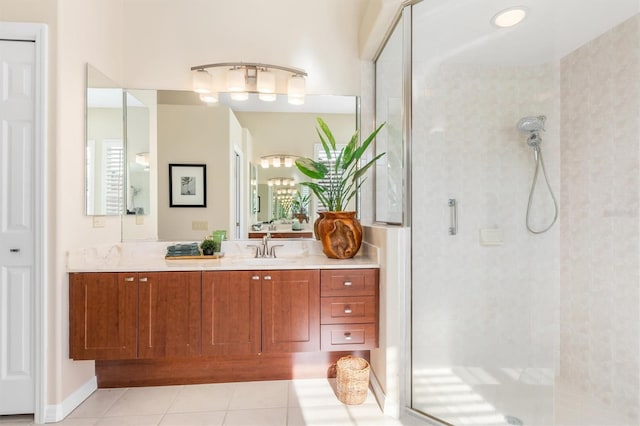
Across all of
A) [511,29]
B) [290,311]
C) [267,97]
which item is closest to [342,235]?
[290,311]

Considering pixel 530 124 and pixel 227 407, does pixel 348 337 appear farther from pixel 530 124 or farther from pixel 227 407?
pixel 530 124

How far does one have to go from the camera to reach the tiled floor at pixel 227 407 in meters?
1.88

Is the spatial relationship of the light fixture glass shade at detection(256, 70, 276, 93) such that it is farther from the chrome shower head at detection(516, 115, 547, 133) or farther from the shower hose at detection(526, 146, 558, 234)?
the shower hose at detection(526, 146, 558, 234)

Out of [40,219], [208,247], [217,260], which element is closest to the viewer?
[40,219]

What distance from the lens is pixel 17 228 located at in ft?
6.03

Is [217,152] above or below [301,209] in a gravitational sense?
above

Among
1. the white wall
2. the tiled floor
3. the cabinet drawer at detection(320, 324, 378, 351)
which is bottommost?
the tiled floor

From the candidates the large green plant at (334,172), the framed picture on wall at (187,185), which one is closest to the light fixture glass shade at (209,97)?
the framed picture on wall at (187,185)

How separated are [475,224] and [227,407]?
6.32 feet

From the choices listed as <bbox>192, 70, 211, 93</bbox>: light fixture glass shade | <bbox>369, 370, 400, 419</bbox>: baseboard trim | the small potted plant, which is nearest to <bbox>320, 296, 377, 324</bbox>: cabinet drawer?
<bbox>369, 370, 400, 419</bbox>: baseboard trim

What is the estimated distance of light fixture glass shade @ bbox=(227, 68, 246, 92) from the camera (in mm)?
2518

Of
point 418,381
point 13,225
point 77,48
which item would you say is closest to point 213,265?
point 13,225

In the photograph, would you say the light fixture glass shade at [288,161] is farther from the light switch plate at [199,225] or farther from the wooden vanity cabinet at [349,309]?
the wooden vanity cabinet at [349,309]

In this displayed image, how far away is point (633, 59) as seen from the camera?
6.07ft
